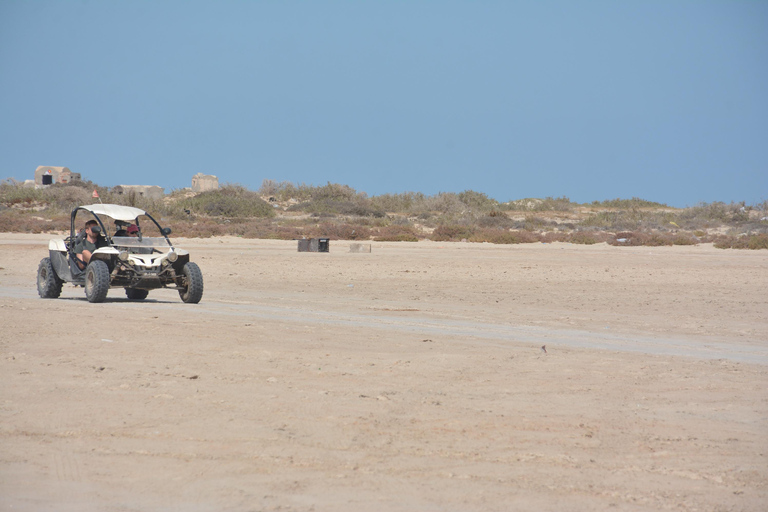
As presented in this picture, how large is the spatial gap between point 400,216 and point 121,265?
128 feet

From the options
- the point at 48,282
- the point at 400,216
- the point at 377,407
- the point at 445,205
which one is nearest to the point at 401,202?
the point at 445,205

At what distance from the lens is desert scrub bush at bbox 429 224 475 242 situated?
3578 cm

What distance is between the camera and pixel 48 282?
558 inches

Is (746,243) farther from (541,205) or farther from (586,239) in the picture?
(541,205)

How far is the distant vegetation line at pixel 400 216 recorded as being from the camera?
36.3 m

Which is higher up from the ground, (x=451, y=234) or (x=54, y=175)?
(x=54, y=175)

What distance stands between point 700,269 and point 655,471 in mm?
18882

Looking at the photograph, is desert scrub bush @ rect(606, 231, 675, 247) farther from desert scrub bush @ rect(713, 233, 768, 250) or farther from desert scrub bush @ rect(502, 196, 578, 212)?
desert scrub bush @ rect(502, 196, 578, 212)

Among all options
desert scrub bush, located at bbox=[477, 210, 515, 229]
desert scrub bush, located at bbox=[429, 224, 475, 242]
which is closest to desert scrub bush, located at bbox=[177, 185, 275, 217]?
desert scrub bush, located at bbox=[477, 210, 515, 229]

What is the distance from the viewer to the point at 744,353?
383 inches

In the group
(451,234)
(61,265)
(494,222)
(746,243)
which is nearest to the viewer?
(61,265)

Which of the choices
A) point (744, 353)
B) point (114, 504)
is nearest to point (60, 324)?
point (114, 504)

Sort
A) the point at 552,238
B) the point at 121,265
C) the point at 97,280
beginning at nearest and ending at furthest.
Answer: the point at 97,280 < the point at 121,265 < the point at 552,238

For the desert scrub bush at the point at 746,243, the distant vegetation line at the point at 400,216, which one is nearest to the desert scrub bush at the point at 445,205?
the distant vegetation line at the point at 400,216
